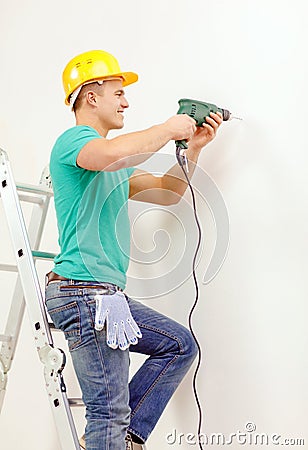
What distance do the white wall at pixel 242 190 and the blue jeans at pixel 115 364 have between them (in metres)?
0.14

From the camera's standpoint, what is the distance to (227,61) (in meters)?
2.25

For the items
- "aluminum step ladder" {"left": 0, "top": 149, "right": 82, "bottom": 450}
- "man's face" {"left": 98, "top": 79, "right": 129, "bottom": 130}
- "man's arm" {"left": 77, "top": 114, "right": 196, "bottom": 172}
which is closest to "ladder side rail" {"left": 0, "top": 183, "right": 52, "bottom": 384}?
"aluminum step ladder" {"left": 0, "top": 149, "right": 82, "bottom": 450}

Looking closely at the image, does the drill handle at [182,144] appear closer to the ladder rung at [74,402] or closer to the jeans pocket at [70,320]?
the jeans pocket at [70,320]

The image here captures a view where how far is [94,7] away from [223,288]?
119cm

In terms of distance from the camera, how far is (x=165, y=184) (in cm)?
226

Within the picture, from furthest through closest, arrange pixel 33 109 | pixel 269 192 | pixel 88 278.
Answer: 1. pixel 33 109
2. pixel 269 192
3. pixel 88 278

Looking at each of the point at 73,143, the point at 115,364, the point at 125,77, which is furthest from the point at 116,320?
the point at 125,77

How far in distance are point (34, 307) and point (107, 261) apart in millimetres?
242

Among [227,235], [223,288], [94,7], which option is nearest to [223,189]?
[227,235]

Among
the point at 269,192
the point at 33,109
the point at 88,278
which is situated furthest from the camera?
the point at 33,109

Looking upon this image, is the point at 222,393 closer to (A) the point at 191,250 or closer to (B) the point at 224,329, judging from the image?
(B) the point at 224,329

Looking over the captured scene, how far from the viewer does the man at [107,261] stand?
6.14ft
